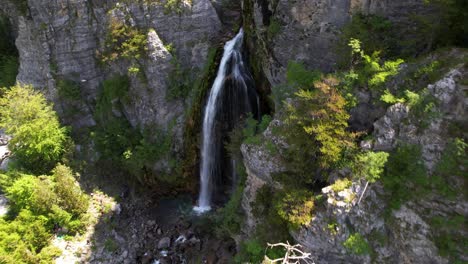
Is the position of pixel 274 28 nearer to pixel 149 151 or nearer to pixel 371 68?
pixel 371 68

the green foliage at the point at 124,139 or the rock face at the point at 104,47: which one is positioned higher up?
the rock face at the point at 104,47

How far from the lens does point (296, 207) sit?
1145cm

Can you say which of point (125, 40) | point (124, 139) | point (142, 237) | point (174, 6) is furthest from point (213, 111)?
point (142, 237)

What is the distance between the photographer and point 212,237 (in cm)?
1766

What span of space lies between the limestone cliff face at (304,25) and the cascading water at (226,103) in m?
1.60

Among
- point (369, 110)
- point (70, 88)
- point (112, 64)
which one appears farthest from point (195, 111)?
point (369, 110)

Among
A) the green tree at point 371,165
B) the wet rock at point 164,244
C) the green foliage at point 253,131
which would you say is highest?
the green tree at point 371,165

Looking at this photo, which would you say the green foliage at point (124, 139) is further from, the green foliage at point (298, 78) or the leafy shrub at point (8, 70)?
the green foliage at point (298, 78)

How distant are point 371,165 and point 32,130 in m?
18.2

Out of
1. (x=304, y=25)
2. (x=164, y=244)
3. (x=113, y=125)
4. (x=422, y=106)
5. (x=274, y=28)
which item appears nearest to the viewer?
(x=422, y=106)

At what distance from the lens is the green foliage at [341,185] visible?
10891 mm

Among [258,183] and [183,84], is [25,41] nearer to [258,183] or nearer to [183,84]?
[183,84]

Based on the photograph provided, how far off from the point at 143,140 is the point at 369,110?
1295 centimetres

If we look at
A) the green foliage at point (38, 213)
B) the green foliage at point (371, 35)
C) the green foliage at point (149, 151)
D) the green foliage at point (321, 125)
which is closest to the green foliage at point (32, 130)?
the green foliage at point (38, 213)
